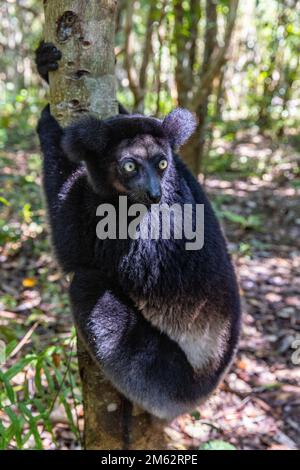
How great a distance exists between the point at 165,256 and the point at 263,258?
3392mm

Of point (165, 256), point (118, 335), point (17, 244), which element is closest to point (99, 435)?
point (118, 335)

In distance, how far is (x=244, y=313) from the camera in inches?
178

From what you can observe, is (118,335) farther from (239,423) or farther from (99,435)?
(239,423)

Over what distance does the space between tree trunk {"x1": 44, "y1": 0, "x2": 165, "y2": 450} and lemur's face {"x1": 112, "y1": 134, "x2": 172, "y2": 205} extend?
228mm

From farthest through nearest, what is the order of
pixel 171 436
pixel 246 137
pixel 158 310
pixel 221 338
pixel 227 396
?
pixel 246 137 → pixel 227 396 → pixel 171 436 → pixel 221 338 → pixel 158 310

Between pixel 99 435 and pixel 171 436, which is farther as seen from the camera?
pixel 171 436

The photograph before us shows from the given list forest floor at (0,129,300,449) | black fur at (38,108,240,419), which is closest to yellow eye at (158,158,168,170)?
black fur at (38,108,240,419)

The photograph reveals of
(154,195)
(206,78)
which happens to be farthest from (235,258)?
(154,195)

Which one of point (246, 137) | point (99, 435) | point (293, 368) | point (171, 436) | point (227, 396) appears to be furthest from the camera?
point (246, 137)

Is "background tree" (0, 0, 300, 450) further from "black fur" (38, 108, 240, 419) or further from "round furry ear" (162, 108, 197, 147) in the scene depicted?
"round furry ear" (162, 108, 197, 147)

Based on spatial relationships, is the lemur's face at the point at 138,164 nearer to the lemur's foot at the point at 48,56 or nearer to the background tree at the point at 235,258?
the background tree at the point at 235,258

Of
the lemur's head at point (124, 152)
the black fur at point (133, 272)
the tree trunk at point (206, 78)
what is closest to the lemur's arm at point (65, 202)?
the black fur at point (133, 272)

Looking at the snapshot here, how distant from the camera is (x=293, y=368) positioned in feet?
12.7

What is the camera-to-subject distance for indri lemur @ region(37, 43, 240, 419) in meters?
2.37
